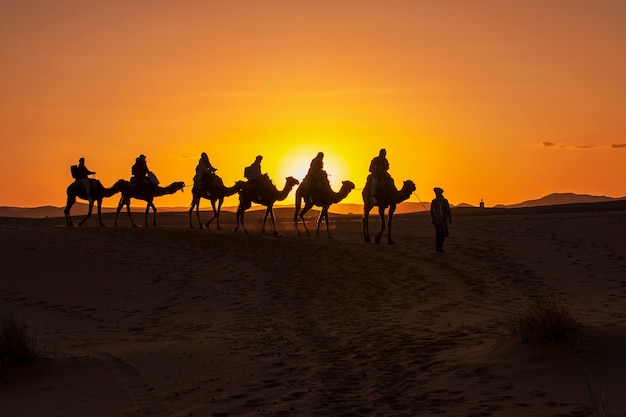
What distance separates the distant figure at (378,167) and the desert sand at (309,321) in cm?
205

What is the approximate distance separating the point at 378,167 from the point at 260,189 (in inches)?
196

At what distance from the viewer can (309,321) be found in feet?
52.1

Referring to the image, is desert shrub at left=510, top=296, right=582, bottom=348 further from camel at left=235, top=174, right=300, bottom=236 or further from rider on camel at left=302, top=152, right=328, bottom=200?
camel at left=235, top=174, right=300, bottom=236

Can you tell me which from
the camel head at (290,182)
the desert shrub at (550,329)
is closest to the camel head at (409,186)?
the camel head at (290,182)

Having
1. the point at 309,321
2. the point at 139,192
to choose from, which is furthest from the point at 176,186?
the point at 309,321

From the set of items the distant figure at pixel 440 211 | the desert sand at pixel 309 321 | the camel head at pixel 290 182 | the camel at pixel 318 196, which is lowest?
the desert sand at pixel 309 321

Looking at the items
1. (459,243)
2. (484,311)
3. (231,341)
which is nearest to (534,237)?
(459,243)

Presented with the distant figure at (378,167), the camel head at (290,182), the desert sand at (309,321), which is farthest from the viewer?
the camel head at (290,182)

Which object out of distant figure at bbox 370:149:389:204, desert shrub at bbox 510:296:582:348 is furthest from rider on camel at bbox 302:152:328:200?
desert shrub at bbox 510:296:582:348

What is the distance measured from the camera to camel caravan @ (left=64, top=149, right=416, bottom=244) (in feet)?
90.3

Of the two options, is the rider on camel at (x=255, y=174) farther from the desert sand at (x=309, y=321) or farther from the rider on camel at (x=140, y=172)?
the rider on camel at (x=140, y=172)

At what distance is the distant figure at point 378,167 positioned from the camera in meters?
27.1

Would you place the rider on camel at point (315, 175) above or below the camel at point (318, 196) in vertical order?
above

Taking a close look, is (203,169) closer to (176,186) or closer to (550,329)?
(176,186)
